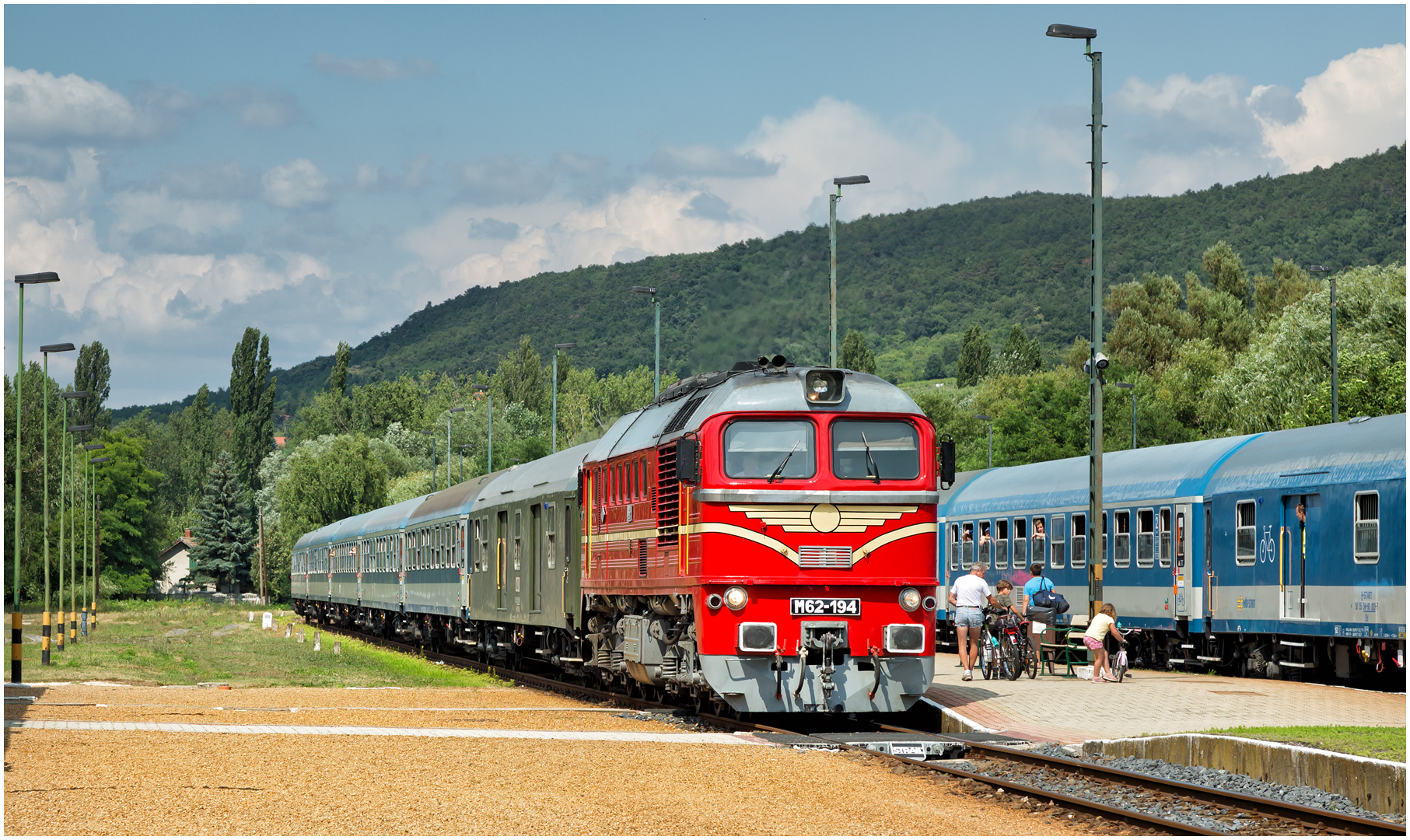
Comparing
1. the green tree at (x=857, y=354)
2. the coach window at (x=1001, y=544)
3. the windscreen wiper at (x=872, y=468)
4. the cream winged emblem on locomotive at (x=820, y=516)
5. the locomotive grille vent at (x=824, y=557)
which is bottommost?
the coach window at (x=1001, y=544)

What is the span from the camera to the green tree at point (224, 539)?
124 metres

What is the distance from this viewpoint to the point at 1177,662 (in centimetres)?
2866

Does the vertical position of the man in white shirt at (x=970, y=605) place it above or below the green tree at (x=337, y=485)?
below

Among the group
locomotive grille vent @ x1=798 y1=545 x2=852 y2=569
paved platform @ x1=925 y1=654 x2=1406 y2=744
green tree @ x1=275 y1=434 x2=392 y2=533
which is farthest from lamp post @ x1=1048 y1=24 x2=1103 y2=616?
green tree @ x1=275 y1=434 x2=392 y2=533

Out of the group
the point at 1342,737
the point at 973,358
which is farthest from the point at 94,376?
the point at 1342,737

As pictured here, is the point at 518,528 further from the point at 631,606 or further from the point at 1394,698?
the point at 1394,698

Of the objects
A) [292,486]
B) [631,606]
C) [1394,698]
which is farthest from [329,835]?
[292,486]

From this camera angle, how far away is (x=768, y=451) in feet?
55.7

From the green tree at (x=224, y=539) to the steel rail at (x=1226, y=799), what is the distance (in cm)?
11529

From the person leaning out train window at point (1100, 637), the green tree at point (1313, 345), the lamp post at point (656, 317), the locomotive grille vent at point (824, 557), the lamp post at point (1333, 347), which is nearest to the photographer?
the locomotive grille vent at point (824, 557)

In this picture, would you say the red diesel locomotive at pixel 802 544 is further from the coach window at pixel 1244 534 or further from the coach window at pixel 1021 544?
the coach window at pixel 1021 544

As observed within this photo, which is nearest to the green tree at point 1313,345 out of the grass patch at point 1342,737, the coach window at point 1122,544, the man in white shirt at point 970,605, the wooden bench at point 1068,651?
the coach window at point 1122,544

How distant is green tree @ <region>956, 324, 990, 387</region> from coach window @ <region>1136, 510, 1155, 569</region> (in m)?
97.5

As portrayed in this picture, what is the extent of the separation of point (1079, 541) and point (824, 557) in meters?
14.8
